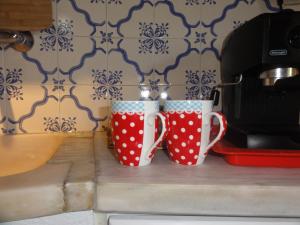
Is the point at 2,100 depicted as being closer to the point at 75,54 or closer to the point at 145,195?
the point at 75,54

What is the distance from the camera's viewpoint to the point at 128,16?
834 mm

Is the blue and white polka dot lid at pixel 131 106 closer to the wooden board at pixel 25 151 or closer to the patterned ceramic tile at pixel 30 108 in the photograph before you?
the wooden board at pixel 25 151

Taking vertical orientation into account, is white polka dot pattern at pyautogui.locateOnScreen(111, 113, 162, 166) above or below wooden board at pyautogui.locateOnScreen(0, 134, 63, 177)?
above

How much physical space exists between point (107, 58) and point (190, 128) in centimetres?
45

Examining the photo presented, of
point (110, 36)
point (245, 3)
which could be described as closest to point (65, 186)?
point (110, 36)

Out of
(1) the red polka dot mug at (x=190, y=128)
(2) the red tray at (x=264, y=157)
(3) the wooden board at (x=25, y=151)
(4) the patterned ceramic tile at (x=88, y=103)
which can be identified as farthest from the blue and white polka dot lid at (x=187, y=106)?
(4) the patterned ceramic tile at (x=88, y=103)

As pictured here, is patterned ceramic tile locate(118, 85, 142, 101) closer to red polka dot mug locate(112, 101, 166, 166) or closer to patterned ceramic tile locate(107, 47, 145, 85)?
patterned ceramic tile locate(107, 47, 145, 85)

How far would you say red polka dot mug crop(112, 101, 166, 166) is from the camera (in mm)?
473

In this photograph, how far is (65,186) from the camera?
37cm

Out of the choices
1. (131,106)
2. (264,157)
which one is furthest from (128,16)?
(264,157)

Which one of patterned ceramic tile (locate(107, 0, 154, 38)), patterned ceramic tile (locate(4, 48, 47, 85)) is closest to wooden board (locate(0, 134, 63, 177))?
patterned ceramic tile (locate(4, 48, 47, 85))

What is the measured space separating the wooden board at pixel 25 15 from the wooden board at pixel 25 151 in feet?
1.03

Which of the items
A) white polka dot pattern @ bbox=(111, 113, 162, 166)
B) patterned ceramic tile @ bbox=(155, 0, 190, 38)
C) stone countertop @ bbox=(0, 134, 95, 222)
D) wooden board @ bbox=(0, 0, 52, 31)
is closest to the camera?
stone countertop @ bbox=(0, 134, 95, 222)

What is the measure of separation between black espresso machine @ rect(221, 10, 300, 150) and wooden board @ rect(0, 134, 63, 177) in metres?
0.44
